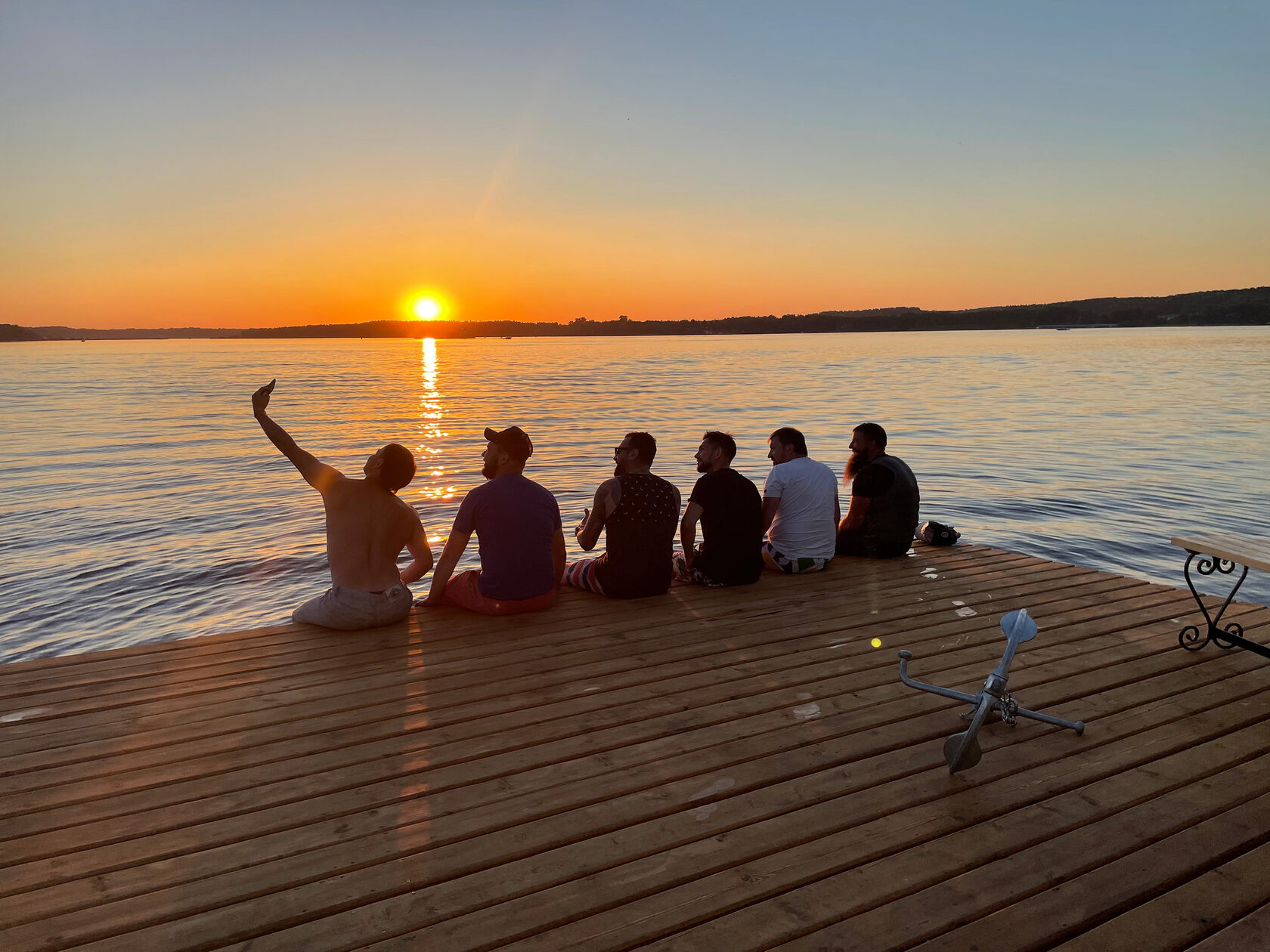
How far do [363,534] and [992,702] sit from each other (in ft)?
12.7

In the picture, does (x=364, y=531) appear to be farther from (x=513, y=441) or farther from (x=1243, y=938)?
(x=1243, y=938)

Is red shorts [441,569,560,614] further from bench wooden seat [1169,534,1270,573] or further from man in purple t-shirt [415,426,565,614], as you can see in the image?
bench wooden seat [1169,534,1270,573]

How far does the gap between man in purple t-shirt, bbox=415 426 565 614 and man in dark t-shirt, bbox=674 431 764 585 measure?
3.51 ft

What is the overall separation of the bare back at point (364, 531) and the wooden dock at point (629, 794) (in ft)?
1.30

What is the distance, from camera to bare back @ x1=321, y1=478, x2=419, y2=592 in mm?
5309

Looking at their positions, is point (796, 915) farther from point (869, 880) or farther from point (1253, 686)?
point (1253, 686)

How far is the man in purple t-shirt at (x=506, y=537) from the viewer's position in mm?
5598

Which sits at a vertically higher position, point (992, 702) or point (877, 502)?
point (877, 502)

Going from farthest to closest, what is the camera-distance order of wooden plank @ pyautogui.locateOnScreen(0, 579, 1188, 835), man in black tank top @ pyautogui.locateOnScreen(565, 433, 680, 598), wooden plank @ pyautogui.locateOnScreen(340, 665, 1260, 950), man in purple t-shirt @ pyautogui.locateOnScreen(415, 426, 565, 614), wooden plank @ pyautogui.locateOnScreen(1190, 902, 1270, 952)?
man in black tank top @ pyautogui.locateOnScreen(565, 433, 680, 598) < man in purple t-shirt @ pyautogui.locateOnScreen(415, 426, 565, 614) < wooden plank @ pyautogui.locateOnScreen(0, 579, 1188, 835) < wooden plank @ pyautogui.locateOnScreen(340, 665, 1260, 950) < wooden plank @ pyautogui.locateOnScreen(1190, 902, 1270, 952)

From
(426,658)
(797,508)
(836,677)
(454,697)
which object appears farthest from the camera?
(797,508)

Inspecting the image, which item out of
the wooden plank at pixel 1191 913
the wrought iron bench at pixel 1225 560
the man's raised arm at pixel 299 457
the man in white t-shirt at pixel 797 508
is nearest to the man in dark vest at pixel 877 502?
the man in white t-shirt at pixel 797 508

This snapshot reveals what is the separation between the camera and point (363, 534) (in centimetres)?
539

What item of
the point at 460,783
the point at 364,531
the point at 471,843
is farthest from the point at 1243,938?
the point at 364,531

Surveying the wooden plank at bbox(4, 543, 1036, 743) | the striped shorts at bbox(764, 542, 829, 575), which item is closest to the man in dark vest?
the striped shorts at bbox(764, 542, 829, 575)
